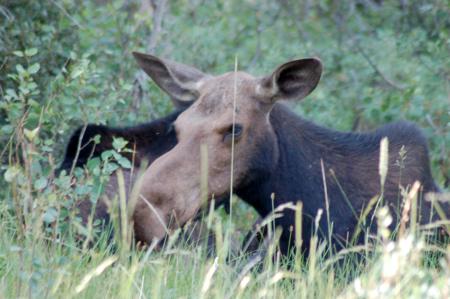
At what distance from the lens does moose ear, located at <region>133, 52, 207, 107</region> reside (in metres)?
7.86

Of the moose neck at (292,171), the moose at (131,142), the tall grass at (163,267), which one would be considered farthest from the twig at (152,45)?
the tall grass at (163,267)

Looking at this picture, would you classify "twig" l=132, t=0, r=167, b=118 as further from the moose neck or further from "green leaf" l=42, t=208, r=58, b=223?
"green leaf" l=42, t=208, r=58, b=223

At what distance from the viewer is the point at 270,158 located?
7.29 metres

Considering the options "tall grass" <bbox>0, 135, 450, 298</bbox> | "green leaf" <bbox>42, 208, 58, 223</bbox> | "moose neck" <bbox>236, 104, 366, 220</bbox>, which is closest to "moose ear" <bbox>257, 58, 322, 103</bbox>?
"moose neck" <bbox>236, 104, 366, 220</bbox>

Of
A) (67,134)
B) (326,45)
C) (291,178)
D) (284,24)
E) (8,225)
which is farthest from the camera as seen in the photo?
(284,24)

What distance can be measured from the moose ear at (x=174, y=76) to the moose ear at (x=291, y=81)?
70 cm

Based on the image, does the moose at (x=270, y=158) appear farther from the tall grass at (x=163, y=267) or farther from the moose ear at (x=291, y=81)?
the tall grass at (x=163, y=267)

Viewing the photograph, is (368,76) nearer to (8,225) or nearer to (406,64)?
(406,64)

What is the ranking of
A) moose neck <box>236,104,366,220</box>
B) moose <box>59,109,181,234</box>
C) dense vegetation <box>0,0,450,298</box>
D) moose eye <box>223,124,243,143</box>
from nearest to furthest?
dense vegetation <box>0,0,450,298</box>, moose eye <box>223,124,243,143</box>, moose neck <box>236,104,366,220</box>, moose <box>59,109,181,234</box>

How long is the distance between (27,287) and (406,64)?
748 cm

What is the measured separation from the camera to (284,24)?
565 inches

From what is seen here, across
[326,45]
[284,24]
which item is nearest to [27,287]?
[326,45]

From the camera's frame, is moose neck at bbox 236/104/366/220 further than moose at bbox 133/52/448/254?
Yes

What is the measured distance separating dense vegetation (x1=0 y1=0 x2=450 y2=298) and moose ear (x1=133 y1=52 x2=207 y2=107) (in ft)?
0.88
